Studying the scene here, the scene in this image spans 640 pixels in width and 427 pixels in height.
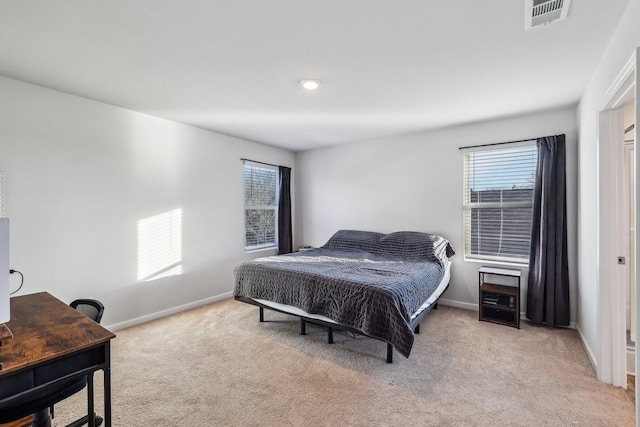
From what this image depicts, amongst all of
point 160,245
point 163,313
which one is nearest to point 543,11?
point 160,245

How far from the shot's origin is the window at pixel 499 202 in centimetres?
347

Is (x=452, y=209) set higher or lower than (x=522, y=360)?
higher

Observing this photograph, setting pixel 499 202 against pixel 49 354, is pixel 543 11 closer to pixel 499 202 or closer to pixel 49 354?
pixel 499 202


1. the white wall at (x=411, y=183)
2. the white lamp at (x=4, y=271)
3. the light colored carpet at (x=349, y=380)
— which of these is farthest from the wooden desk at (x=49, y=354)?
the white wall at (x=411, y=183)

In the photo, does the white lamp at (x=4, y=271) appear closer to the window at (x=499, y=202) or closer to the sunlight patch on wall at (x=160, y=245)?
the sunlight patch on wall at (x=160, y=245)

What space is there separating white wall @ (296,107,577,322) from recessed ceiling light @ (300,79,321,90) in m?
2.11

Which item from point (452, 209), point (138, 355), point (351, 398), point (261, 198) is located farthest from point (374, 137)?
point (138, 355)

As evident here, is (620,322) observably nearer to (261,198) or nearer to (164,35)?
(164,35)

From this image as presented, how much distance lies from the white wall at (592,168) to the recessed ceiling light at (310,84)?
1.95 metres

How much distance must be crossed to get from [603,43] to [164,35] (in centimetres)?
289

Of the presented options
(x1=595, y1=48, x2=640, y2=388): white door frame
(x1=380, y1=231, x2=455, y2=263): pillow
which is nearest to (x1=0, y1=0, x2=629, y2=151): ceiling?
(x1=595, y1=48, x2=640, y2=388): white door frame

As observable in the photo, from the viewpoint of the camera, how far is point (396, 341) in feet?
7.24

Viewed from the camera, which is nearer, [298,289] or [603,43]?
[603,43]

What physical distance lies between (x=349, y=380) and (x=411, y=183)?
2841 mm
